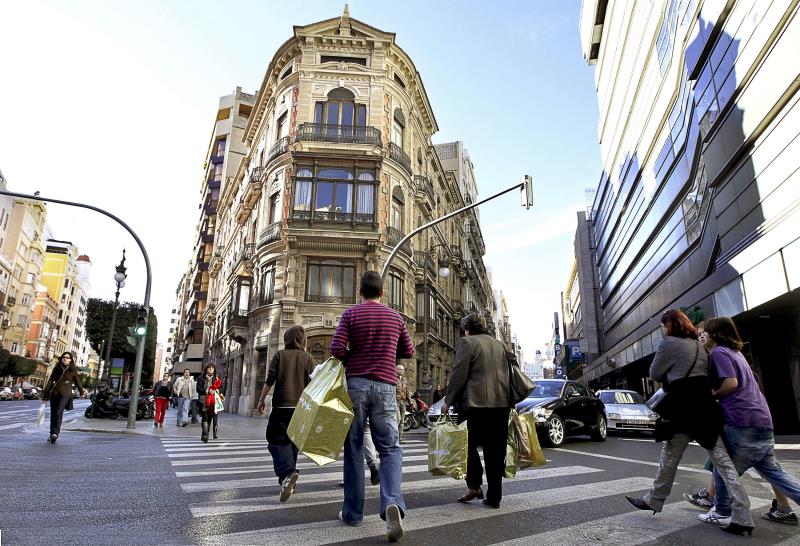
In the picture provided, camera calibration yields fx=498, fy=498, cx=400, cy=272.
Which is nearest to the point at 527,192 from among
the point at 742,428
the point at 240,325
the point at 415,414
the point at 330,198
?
the point at 415,414

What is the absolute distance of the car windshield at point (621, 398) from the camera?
15678 millimetres

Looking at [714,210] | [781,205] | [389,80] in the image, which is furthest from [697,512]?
[389,80]

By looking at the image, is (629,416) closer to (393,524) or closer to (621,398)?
(621,398)

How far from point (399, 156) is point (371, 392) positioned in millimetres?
24719

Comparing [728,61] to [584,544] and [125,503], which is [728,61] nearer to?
[584,544]

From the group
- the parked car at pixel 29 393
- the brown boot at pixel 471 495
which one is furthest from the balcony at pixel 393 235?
the parked car at pixel 29 393

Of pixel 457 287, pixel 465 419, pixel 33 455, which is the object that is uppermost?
pixel 457 287

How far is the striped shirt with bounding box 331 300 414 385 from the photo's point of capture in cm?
381

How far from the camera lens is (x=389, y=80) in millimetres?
27500

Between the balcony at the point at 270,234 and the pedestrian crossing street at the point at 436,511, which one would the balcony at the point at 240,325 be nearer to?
the balcony at the point at 270,234

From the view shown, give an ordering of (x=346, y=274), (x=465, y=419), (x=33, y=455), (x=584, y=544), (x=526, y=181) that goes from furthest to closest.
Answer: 1. (x=346, y=274)
2. (x=526, y=181)
3. (x=33, y=455)
4. (x=465, y=419)
5. (x=584, y=544)

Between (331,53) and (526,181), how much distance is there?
18.2 meters

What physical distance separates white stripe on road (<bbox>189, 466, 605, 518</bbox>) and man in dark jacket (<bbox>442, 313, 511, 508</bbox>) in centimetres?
81

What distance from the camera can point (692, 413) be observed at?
3.92 meters
